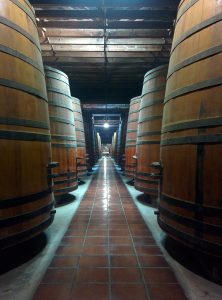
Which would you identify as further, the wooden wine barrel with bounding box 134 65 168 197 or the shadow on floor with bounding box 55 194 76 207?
the shadow on floor with bounding box 55 194 76 207

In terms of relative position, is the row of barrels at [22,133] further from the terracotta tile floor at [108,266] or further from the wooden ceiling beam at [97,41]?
the wooden ceiling beam at [97,41]

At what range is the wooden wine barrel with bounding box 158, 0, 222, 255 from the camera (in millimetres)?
1963

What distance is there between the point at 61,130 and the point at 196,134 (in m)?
2.91

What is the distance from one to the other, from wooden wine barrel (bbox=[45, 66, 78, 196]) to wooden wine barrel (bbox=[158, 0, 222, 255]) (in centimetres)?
239

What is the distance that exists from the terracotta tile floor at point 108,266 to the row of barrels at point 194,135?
41 cm

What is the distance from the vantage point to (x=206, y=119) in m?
2.02

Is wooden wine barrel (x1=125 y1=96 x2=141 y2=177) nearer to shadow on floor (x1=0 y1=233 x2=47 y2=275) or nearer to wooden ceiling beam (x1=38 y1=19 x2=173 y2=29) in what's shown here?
wooden ceiling beam (x1=38 y1=19 x2=173 y2=29)

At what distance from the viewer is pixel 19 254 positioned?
98.6 inches

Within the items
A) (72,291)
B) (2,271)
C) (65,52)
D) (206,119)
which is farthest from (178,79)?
(65,52)

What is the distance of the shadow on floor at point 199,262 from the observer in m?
2.07

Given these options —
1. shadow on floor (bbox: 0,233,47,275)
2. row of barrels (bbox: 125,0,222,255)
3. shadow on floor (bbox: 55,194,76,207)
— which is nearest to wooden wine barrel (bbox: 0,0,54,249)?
shadow on floor (bbox: 0,233,47,275)

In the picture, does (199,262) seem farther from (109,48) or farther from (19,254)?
(109,48)

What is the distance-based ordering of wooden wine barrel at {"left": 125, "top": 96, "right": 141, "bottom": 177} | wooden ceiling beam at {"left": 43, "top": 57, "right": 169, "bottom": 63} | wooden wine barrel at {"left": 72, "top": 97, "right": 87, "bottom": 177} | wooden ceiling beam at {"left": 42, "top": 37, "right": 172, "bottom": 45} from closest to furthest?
1. wooden ceiling beam at {"left": 42, "top": 37, "right": 172, "bottom": 45}
2. wooden ceiling beam at {"left": 43, "top": 57, "right": 169, "bottom": 63}
3. wooden wine barrel at {"left": 125, "top": 96, "right": 141, "bottom": 177}
4. wooden wine barrel at {"left": 72, "top": 97, "right": 87, "bottom": 177}

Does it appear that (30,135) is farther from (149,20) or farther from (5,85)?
(149,20)
